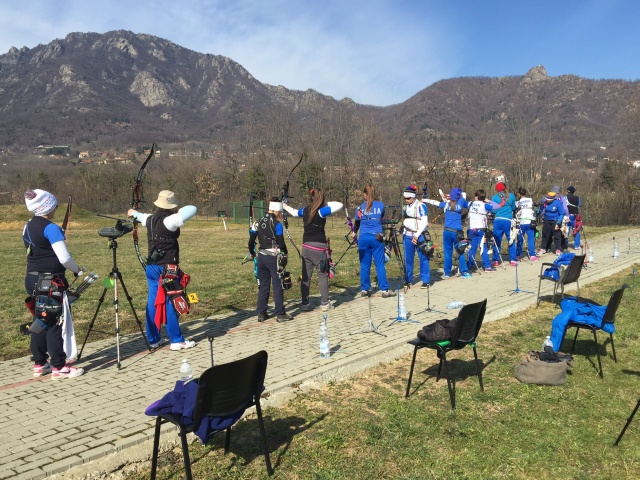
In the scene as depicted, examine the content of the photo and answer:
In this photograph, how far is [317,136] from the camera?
54531 millimetres

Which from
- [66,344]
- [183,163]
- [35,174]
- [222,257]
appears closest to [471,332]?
[66,344]

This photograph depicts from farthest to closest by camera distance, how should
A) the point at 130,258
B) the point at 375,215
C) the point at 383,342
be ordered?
the point at 130,258
the point at 375,215
the point at 383,342

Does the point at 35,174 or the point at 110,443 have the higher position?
the point at 35,174

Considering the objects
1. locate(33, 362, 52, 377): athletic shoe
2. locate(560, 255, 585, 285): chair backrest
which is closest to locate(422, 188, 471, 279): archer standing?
locate(560, 255, 585, 285): chair backrest

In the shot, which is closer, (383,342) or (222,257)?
(383,342)

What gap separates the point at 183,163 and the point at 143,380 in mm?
68346

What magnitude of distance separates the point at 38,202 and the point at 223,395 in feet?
12.3

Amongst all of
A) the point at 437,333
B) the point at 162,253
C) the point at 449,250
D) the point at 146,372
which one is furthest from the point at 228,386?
the point at 449,250

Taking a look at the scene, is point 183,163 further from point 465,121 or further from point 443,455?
point 443,455

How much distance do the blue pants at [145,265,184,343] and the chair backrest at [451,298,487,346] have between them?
3830 millimetres

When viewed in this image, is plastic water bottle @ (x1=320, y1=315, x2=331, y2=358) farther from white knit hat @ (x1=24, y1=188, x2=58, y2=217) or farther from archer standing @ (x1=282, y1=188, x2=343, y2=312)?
white knit hat @ (x1=24, y1=188, x2=58, y2=217)

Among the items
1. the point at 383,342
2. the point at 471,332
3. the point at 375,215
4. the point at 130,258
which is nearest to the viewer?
the point at 471,332

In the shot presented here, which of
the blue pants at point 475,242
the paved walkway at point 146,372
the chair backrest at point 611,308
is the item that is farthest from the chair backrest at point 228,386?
the blue pants at point 475,242

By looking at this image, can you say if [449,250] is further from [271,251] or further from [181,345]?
[181,345]
